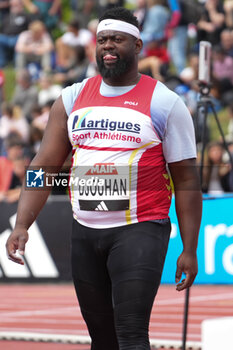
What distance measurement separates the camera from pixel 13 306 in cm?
1010

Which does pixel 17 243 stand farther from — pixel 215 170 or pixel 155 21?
pixel 155 21

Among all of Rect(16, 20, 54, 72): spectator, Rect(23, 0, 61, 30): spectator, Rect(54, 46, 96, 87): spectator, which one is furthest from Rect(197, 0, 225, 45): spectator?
Rect(23, 0, 61, 30): spectator

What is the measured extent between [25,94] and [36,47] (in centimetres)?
186

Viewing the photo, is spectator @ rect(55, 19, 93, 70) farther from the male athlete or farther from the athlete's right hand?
the athlete's right hand

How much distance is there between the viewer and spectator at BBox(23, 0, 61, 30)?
18.8 metres

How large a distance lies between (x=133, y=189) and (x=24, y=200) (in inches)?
22.1

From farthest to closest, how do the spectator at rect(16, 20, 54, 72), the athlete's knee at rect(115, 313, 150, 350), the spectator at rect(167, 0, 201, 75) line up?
the spectator at rect(16, 20, 54, 72)
the spectator at rect(167, 0, 201, 75)
the athlete's knee at rect(115, 313, 150, 350)

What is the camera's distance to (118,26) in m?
4.33

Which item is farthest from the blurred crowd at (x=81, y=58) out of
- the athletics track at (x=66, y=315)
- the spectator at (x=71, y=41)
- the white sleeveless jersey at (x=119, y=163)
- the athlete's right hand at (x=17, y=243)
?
the athlete's right hand at (x=17, y=243)

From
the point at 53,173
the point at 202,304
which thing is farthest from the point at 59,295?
the point at 53,173

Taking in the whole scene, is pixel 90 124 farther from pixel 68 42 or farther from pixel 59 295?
pixel 68 42

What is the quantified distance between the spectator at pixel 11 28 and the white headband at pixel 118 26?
1460cm

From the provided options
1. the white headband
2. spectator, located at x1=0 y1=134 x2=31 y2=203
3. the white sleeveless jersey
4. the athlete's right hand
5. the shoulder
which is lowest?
spectator, located at x1=0 y1=134 x2=31 y2=203

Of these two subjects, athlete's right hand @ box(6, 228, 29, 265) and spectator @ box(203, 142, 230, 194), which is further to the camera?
spectator @ box(203, 142, 230, 194)
